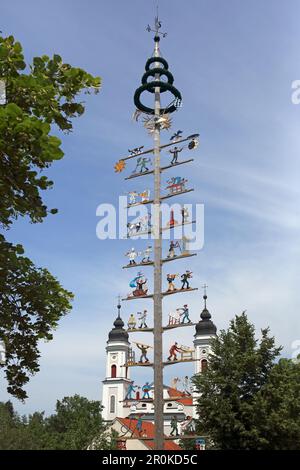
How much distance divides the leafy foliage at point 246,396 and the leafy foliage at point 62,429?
21.5 metres

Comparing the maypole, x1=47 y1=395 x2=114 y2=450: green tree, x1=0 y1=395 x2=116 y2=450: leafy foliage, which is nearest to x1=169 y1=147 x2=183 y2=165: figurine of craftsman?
the maypole

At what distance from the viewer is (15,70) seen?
7148 millimetres

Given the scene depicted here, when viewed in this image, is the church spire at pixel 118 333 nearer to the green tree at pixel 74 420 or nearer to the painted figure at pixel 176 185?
the green tree at pixel 74 420

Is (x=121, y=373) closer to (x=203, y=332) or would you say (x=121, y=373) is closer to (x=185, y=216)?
(x=203, y=332)

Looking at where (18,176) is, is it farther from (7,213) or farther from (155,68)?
(155,68)

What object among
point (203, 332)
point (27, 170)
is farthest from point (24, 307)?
point (203, 332)

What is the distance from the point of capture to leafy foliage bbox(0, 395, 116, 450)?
152ft

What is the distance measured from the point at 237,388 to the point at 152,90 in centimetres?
1464

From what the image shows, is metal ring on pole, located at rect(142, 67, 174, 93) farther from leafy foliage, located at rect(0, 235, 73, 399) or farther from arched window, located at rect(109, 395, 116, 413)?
arched window, located at rect(109, 395, 116, 413)

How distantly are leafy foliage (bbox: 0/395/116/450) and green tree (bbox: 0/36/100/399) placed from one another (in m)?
36.1

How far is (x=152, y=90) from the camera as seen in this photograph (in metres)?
18.8

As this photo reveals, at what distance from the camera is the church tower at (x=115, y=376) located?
224 feet

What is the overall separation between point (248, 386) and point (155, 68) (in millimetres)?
15727

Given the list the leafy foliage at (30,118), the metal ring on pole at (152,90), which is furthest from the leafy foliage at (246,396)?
the leafy foliage at (30,118)
